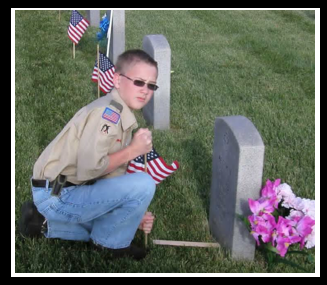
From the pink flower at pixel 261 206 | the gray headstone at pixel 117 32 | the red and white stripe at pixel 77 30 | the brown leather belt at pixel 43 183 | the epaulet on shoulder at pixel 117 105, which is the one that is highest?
the red and white stripe at pixel 77 30

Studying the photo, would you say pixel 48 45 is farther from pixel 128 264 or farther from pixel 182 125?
pixel 128 264

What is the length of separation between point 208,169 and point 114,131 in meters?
2.09

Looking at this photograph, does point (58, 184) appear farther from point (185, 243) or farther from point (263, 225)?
point (263, 225)

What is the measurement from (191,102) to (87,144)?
4.18 m

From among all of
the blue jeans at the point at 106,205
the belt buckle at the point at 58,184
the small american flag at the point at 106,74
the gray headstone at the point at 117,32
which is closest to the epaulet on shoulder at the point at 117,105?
the blue jeans at the point at 106,205

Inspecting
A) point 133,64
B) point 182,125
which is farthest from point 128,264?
point 182,125

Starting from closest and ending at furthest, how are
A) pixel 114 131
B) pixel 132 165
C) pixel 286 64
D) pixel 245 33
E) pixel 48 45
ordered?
pixel 114 131
pixel 132 165
pixel 286 64
pixel 48 45
pixel 245 33

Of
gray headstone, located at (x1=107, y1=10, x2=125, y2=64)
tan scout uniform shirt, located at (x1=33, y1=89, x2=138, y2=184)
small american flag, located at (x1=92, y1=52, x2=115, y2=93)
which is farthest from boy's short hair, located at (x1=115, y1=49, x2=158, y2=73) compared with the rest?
gray headstone, located at (x1=107, y1=10, x2=125, y2=64)

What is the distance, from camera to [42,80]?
7.72 meters

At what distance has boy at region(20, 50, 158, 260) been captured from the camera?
3186mm

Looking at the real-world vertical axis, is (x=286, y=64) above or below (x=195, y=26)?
below

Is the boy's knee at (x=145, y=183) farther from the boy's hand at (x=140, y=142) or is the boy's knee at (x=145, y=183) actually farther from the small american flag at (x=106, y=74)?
the small american flag at (x=106, y=74)

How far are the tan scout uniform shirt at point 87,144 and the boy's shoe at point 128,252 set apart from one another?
53 centimetres

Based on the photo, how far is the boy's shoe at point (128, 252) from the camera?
3.62m
